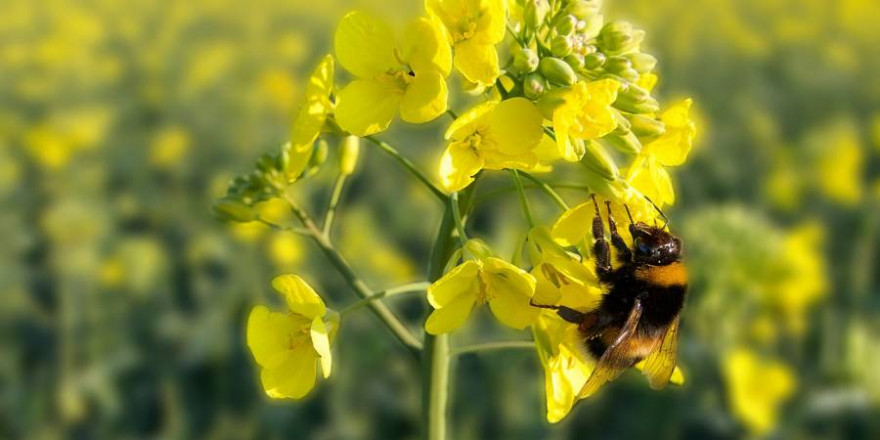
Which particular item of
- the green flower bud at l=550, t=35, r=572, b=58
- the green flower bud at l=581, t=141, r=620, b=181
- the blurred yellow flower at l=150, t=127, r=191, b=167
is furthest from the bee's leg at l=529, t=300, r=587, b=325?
the blurred yellow flower at l=150, t=127, r=191, b=167

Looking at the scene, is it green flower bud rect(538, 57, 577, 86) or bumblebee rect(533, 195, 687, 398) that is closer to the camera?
green flower bud rect(538, 57, 577, 86)

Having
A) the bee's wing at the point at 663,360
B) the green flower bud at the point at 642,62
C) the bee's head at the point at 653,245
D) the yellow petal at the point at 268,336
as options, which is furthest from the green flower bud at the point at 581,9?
the yellow petal at the point at 268,336

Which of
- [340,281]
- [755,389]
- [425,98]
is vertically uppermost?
[425,98]

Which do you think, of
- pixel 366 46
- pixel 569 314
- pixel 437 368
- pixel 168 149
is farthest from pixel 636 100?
pixel 168 149

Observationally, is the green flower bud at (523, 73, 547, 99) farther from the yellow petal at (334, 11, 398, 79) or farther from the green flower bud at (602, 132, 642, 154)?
the yellow petal at (334, 11, 398, 79)

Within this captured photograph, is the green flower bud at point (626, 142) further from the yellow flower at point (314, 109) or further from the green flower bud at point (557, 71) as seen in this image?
the yellow flower at point (314, 109)

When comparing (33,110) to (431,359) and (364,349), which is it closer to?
(364,349)

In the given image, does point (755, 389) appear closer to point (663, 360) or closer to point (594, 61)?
point (663, 360)
